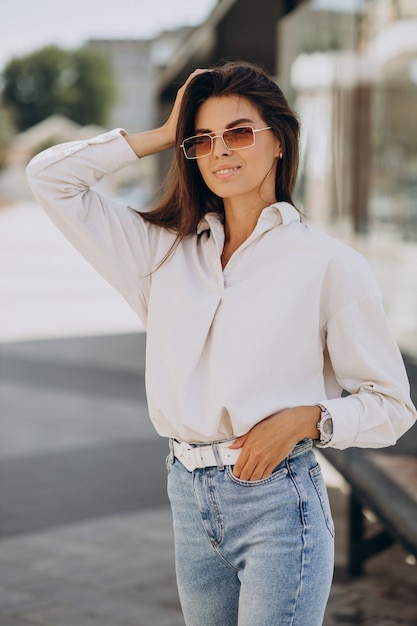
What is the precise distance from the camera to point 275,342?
204 centimetres

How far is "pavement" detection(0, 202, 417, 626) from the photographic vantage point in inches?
166

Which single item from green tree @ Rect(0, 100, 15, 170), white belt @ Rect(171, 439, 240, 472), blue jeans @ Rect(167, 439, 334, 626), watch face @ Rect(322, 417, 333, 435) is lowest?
green tree @ Rect(0, 100, 15, 170)

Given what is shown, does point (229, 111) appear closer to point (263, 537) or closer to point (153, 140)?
point (153, 140)

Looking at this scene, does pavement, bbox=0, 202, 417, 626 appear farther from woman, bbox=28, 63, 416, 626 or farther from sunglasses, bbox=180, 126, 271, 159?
sunglasses, bbox=180, 126, 271, 159

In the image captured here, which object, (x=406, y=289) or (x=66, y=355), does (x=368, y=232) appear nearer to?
(x=406, y=289)

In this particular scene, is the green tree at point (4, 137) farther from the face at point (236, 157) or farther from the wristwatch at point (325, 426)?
the wristwatch at point (325, 426)

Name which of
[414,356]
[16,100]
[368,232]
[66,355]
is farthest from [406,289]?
[16,100]

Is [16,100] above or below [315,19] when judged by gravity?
below

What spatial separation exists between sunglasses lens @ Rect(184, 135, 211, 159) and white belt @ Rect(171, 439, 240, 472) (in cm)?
63

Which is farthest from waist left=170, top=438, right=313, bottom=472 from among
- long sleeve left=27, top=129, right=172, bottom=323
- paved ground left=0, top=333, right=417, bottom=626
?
paved ground left=0, top=333, right=417, bottom=626

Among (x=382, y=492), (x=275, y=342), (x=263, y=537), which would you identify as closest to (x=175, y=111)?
(x=275, y=342)

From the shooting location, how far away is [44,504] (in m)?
5.59

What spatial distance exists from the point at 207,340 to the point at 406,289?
267 centimetres

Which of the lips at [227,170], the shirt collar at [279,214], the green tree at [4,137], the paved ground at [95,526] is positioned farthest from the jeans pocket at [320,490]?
the green tree at [4,137]
